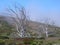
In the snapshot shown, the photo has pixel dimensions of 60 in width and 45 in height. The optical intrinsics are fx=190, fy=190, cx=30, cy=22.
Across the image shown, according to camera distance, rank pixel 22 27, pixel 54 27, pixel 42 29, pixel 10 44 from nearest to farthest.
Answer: pixel 10 44
pixel 22 27
pixel 42 29
pixel 54 27

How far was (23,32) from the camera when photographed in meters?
49.8

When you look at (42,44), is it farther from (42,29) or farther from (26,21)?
(42,29)

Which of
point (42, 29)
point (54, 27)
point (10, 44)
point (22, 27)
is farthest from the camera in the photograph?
point (54, 27)

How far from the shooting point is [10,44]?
2628cm

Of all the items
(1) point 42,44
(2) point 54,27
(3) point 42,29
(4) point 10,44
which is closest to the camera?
(1) point 42,44

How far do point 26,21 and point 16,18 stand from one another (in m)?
2.94

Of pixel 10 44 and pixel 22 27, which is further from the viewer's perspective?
pixel 22 27

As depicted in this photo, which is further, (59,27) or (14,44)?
(59,27)

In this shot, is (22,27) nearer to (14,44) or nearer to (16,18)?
(16,18)

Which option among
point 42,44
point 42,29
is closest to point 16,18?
point 42,29

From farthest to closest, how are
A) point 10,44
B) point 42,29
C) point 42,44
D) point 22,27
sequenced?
1. point 42,29
2. point 22,27
3. point 10,44
4. point 42,44

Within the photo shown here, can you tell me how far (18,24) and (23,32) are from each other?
2.90 m

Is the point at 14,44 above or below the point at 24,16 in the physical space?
below

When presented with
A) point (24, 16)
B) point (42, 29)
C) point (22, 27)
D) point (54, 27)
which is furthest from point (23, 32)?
point (54, 27)
